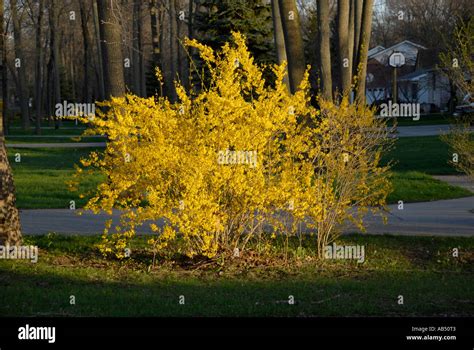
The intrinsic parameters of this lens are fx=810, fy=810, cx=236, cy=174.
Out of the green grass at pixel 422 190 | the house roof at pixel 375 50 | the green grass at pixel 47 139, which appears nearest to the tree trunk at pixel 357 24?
the green grass at pixel 422 190

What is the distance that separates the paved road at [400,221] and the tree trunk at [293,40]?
310 centimetres

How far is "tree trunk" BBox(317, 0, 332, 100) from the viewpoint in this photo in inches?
710

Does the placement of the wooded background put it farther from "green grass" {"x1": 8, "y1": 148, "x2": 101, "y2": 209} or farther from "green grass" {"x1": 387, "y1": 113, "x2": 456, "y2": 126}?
"green grass" {"x1": 387, "y1": 113, "x2": 456, "y2": 126}

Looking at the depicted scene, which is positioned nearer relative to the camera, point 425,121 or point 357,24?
point 357,24

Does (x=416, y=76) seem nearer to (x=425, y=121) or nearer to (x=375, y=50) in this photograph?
(x=375, y=50)

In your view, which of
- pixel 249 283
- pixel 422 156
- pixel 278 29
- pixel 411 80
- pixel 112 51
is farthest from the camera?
pixel 411 80

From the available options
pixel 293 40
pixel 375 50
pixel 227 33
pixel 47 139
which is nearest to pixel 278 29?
pixel 293 40

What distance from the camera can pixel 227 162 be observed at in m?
9.49

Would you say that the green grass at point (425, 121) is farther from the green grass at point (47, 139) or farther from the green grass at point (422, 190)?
the green grass at point (422, 190)

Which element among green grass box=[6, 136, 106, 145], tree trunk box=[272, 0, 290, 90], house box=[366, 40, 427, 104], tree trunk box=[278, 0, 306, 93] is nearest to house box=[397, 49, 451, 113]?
house box=[366, 40, 427, 104]

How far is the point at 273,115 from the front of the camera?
383 inches

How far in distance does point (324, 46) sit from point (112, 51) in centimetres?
642
